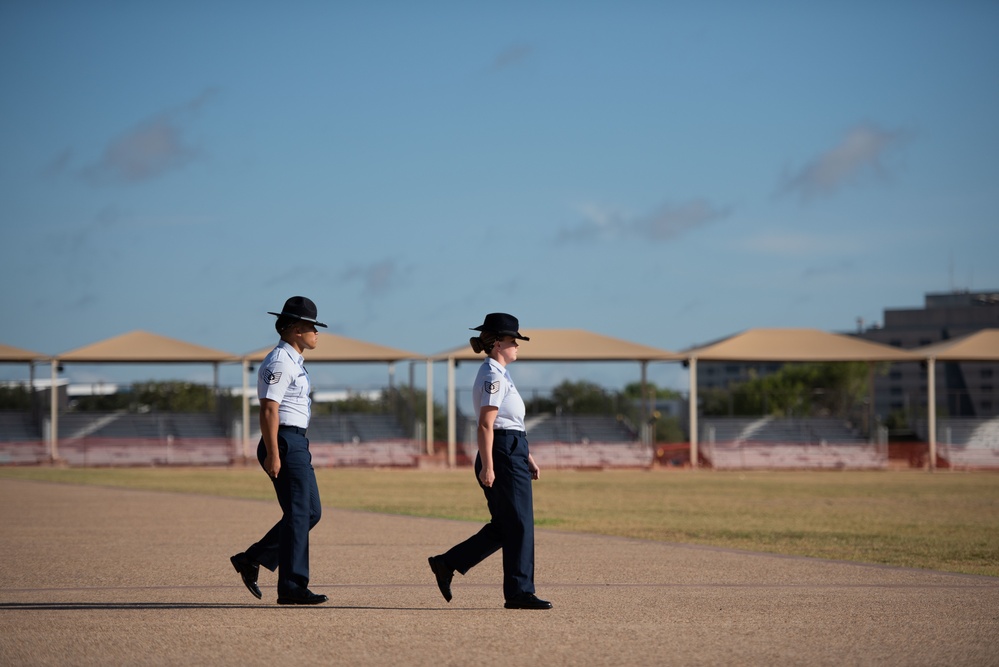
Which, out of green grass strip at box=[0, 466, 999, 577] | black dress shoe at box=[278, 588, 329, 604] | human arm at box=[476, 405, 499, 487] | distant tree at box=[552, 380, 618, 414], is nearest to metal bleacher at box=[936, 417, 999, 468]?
green grass strip at box=[0, 466, 999, 577]

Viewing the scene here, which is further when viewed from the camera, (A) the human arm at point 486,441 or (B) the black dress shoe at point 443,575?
(B) the black dress shoe at point 443,575

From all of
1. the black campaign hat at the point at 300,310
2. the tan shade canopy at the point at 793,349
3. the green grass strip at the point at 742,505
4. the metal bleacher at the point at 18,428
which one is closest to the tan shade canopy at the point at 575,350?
the tan shade canopy at the point at 793,349

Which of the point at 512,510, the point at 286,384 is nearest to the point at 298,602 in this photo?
the point at 286,384

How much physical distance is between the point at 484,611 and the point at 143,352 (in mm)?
41560

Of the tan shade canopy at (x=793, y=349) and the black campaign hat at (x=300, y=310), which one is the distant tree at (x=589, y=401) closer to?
the tan shade canopy at (x=793, y=349)

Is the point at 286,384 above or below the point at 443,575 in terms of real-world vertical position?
above

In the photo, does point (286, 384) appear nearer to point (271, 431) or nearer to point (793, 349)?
point (271, 431)

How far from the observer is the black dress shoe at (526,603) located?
8477 millimetres

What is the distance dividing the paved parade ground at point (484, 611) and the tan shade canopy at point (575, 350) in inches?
1334

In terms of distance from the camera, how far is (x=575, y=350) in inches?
1916

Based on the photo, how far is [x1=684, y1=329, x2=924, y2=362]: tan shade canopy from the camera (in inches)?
1895

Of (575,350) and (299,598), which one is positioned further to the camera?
(575,350)

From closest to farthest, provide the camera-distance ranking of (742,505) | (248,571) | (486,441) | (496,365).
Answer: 1. (486,441)
2. (496,365)
3. (248,571)
4. (742,505)

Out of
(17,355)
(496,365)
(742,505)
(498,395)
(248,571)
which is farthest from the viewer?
(17,355)
